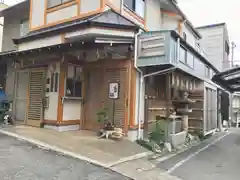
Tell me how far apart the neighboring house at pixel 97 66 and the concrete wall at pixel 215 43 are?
1120 cm

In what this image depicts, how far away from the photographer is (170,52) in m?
7.38

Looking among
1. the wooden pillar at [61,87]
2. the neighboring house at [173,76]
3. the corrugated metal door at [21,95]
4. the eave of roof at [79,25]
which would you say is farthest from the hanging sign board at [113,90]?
the corrugated metal door at [21,95]

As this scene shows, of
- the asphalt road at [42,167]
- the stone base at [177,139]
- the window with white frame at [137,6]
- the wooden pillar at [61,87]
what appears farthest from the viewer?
the window with white frame at [137,6]

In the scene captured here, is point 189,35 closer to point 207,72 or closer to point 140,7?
point 207,72

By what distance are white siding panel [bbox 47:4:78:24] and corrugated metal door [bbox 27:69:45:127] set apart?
2038 mm

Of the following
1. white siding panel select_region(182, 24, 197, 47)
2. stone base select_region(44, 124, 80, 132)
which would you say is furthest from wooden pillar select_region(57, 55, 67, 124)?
white siding panel select_region(182, 24, 197, 47)

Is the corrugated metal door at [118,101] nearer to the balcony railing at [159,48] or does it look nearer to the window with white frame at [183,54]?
the balcony railing at [159,48]

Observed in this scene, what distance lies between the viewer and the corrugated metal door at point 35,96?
8971 mm

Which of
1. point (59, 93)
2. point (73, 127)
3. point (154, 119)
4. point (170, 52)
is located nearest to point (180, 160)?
point (154, 119)

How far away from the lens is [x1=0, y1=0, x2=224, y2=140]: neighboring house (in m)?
7.63

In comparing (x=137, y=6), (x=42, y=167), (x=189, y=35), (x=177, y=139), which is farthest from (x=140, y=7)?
(x=42, y=167)

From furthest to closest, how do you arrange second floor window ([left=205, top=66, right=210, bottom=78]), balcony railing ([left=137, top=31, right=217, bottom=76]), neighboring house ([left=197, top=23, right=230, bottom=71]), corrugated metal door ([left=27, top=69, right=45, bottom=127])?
neighboring house ([left=197, top=23, right=230, bottom=71]) < second floor window ([left=205, top=66, right=210, bottom=78]) < corrugated metal door ([left=27, top=69, right=45, bottom=127]) < balcony railing ([left=137, top=31, right=217, bottom=76])

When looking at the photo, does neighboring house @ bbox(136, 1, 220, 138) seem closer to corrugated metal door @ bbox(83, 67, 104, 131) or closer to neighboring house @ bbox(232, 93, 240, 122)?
corrugated metal door @ bbox(83, 67, 104, 131)

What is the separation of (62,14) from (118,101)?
3.89 metres
